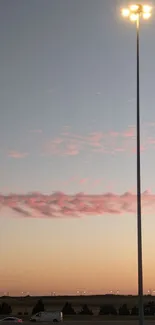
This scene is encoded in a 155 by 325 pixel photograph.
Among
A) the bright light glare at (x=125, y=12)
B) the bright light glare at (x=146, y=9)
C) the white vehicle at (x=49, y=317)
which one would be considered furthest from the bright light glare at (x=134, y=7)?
the white vehicle at (x=49, y=317)

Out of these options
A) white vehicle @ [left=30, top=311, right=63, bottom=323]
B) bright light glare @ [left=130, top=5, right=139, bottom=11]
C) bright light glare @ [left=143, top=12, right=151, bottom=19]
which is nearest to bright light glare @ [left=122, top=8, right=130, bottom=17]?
bright light glare @ [left=130, top=5, right=139, bottom=11]

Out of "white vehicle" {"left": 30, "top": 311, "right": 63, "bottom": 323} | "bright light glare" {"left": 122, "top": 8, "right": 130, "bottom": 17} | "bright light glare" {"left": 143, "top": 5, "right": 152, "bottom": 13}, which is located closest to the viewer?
"bright light glare" {"left": 143, "top": 5, "right": 152, "bottom": 13}

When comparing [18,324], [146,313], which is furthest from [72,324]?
[146,313]

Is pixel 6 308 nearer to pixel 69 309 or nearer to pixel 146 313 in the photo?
pixel 69 309

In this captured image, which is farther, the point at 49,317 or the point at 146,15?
the point at 49,317

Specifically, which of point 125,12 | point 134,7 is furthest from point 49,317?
point 134,7

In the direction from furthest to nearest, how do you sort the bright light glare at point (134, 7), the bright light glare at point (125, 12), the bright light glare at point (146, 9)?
the bright light glare at point (125, 12) → the bright light glare at point (134, 7) → the bright light glare at point (146, 9)

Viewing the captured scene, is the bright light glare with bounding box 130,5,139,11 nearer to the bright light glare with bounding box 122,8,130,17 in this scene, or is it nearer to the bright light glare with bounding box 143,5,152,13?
the bright light glare with bounding box 122,8,130,17

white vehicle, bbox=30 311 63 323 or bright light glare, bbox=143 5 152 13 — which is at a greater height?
bright light glare, bbox=143 5 152 13

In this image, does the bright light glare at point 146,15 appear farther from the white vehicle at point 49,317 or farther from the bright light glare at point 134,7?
the white vehicle at point 49,317

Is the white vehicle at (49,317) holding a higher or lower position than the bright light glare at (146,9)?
lower

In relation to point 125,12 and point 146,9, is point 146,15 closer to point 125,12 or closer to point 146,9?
point 146,9

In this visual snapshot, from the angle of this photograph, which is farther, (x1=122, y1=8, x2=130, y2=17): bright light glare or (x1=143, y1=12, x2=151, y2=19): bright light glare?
(x1=122, y1=8, x2=130, y2=17): bright light glare

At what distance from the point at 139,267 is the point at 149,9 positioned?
40.9 feet
